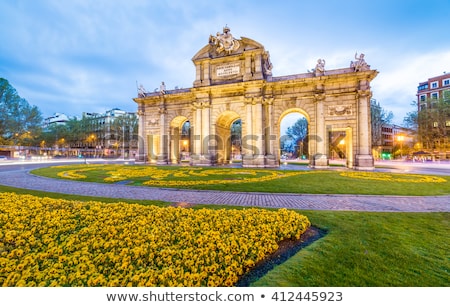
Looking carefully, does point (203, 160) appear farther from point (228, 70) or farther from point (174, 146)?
point (228, 70)

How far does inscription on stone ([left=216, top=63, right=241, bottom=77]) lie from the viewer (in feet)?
91.7

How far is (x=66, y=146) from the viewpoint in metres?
85.1

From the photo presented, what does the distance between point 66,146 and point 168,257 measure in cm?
10446

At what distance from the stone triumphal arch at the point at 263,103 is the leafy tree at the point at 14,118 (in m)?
39.4

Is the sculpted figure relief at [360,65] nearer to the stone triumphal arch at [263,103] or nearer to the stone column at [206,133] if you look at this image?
the stone triumphal arch at [263,103]

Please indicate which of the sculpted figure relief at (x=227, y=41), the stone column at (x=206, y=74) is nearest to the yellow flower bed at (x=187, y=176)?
the stone column at (x=206, y=74)

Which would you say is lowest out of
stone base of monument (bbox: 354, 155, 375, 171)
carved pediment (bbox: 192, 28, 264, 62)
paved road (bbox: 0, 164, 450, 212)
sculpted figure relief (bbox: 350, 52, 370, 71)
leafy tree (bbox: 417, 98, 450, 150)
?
paved road (bbox: 0, 164, 450, 212)

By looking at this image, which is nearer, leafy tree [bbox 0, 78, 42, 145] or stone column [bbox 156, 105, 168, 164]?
stone column [bbox 156, 105, 168, 164]

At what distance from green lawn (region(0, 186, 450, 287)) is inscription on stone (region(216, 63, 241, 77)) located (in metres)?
25.6

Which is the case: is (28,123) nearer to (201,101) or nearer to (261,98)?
(201,101)

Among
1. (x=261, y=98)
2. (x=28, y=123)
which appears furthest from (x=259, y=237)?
(x=28, y=123)

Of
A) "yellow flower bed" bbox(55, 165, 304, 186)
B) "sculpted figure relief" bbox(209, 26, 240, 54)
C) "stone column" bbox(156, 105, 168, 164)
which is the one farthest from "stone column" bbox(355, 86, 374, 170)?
"stone column" bbox(156, 105, 168, 164)

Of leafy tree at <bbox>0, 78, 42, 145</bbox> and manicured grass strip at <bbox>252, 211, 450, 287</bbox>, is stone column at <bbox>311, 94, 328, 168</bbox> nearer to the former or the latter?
manicured grass strip at <bbox>252, 211, 450, 287</bbox>
